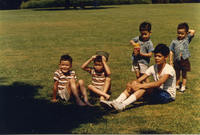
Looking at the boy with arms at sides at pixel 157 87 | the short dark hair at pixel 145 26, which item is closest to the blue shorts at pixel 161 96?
the boy with arms at sides at pixel 157 87

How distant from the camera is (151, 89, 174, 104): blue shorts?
5.82 m

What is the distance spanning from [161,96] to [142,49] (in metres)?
1.25

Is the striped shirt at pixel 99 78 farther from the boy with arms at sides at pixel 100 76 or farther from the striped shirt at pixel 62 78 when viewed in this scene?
the striped shirt at pixel 62 78

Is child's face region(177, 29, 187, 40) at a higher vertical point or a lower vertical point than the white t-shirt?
higher

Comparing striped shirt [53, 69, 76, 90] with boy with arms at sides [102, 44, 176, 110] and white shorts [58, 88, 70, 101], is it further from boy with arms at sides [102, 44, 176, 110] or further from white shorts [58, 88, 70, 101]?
boy with arms at sides [102, 44, 176, 110]

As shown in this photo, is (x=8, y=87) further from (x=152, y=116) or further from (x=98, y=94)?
(x=152, y=116)

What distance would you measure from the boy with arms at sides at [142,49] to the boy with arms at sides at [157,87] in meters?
0.68

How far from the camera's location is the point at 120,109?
5516 mm

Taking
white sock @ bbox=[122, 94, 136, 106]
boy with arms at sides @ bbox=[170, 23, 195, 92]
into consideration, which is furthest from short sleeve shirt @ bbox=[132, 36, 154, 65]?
white sock @ bbox=[122, 94, 136, 106]

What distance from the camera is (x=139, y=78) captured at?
6.00 metres

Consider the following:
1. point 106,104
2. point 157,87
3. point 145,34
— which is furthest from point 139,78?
point 145,34

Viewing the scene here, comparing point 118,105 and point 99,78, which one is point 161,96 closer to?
point 118,105

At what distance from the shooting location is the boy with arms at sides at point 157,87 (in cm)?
556

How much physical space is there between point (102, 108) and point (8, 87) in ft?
9.11
